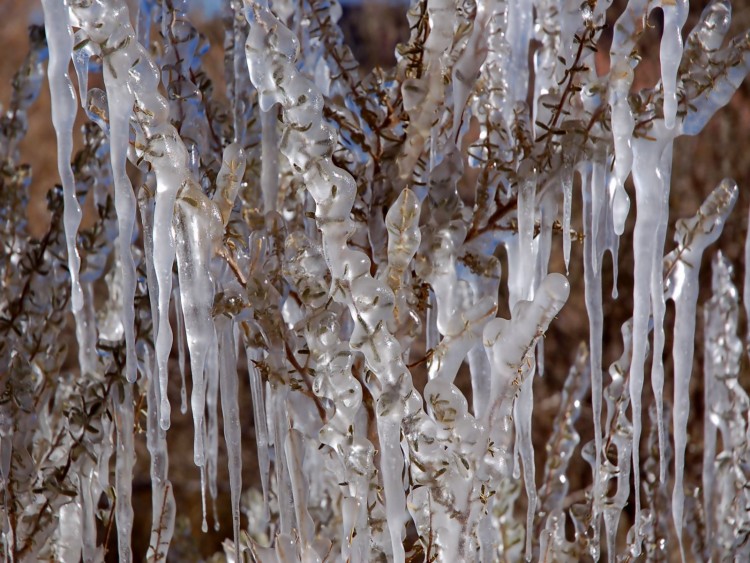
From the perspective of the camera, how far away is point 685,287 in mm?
914

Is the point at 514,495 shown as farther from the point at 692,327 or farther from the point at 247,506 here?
the point at 692,327

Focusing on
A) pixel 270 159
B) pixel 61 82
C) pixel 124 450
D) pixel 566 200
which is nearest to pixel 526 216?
pixel 566 200

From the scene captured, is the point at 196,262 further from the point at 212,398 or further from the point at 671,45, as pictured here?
the point at 671,45

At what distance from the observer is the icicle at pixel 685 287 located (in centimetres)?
87

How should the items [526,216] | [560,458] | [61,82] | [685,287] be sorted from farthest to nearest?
[560,458]
[685,287]
[526,216]
[61,82]

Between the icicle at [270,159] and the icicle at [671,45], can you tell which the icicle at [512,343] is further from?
the icicle at [270,159]

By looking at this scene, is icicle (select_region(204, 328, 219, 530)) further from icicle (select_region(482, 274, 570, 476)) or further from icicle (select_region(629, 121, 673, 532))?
icicle (select_region(629, 121, 673, 532))

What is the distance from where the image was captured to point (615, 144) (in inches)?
29.8

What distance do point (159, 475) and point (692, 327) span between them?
23.1 inches

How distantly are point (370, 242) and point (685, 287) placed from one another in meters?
0.33

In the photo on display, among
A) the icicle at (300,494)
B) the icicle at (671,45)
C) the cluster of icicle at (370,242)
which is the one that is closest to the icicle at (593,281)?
the cluster of icicle at (370,242)

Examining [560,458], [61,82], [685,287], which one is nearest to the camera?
[61,82]

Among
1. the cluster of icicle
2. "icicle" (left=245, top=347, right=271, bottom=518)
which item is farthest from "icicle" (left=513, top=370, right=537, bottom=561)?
"icicle" (left=245, top=347, right=271, bottom=518)

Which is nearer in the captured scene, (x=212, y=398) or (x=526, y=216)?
(x=526, y=216)
